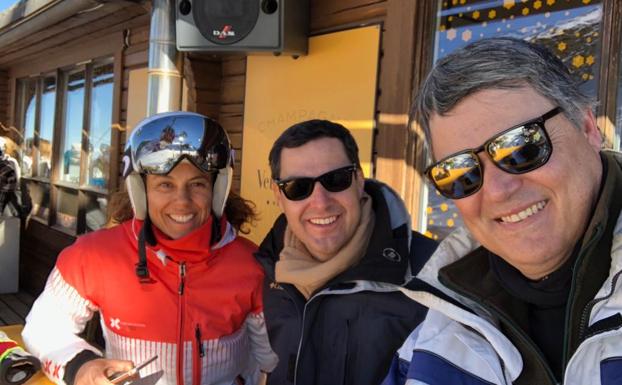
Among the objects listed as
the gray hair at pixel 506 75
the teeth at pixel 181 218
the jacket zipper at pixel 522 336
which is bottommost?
the jacket zipper at pixel 522 336

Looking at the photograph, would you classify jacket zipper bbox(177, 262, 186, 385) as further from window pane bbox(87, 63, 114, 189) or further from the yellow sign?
window pane bbox(87, 63, 114, 189)

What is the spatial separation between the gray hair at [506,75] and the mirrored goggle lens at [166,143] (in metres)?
1.06

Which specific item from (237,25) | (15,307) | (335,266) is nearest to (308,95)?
(237,25)

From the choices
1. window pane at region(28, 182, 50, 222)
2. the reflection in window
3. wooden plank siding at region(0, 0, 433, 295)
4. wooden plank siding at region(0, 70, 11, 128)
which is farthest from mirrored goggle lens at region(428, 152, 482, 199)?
wooden plank siding at region(0, 70, 11, 128)

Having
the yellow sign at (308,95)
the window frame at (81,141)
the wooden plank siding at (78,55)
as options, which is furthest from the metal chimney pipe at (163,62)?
the window frame at (81,141)

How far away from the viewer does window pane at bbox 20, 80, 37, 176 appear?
331 inches

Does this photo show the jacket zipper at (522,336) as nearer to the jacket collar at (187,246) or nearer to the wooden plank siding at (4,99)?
the jacket collar at (187,246)

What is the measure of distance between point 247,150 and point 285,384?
9.17ft

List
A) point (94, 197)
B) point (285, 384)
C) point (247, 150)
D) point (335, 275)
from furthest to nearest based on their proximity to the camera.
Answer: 1. point (94, 197)
2. point (247, 150)
3. point (285, 384)
4. point (335, 275)

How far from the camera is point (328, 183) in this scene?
5.37ft

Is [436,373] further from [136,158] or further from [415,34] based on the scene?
[415,34]

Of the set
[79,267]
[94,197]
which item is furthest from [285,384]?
[94,197]

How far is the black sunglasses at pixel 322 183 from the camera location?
1.63 meters

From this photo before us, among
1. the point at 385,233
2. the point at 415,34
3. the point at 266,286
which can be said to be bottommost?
the point at 266,286
